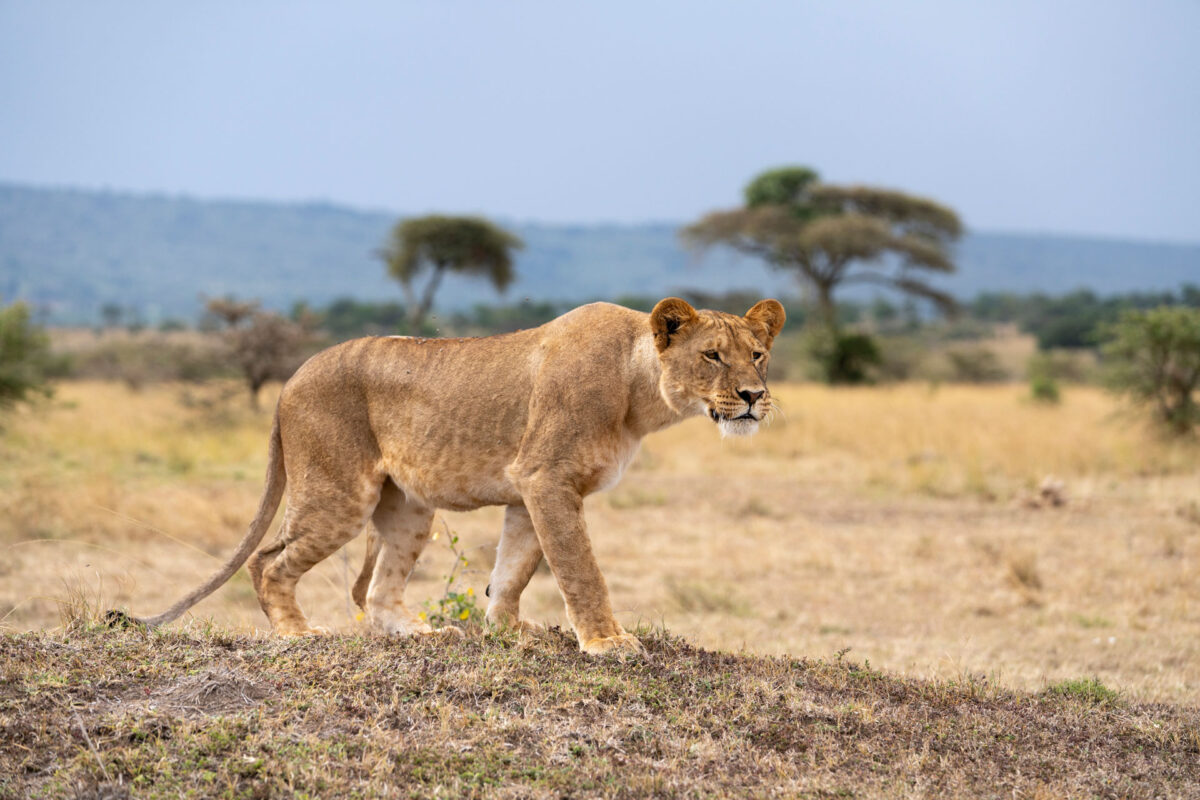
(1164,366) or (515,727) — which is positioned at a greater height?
(1164,366)

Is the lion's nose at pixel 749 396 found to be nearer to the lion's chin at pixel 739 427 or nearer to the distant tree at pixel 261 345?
the lion's chin at pixel 739 427

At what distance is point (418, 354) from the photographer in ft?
19.2

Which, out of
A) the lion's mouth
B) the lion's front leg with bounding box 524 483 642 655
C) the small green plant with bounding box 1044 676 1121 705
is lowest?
the small green plant with bounding box 1044 676 1121 705

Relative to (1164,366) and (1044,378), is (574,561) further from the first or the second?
(1044,378)

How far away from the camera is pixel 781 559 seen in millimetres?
11422

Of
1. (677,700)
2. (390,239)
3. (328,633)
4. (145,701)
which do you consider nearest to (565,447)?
(677,700)

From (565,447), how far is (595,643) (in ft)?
2.88

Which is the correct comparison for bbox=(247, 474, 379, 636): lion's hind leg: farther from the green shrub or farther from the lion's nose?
the green shrub

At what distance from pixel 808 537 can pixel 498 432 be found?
7.72 metres

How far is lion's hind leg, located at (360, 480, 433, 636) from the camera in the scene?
6.11 metres

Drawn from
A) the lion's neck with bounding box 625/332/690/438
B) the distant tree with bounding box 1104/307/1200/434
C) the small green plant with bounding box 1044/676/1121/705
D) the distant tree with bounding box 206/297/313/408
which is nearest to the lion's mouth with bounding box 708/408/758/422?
the lion's neck with bounding box 625/332/690/438

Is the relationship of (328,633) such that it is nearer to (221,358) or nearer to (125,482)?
(125,482)

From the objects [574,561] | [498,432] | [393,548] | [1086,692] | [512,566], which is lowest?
[1086,692]

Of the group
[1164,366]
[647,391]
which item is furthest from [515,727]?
[1164,366]
